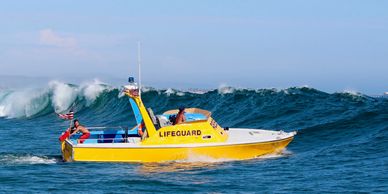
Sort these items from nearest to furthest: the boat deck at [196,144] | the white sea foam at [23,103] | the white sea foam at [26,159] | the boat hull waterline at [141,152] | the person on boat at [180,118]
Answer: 1. the boat hull waterline at [141,152]
2. the boat deck at [196,144]
3. the white sea foam at [26,159]
4. the person on boat at [180,118]
5. the white sea foam at [23,103]

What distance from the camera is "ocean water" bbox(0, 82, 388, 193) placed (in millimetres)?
14867

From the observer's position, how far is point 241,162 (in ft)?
59.2

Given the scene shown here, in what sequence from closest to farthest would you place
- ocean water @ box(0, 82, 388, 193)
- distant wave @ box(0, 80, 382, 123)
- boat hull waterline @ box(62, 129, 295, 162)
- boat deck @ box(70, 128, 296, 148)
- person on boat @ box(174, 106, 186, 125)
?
ocean water @ box(0, 82, 388, 193) → boat hull waterline @ box(62, 129, 295, 162) → boat deck @ box(70, 128, 296, 148) → person on boat @ box(174, 106, 186, 125) → distant wave @ box(0, 80, 382, 123)

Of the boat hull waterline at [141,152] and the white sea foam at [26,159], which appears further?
the white sea foam at [26,159]

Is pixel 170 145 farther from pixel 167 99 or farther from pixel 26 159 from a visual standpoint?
pixel 167 99

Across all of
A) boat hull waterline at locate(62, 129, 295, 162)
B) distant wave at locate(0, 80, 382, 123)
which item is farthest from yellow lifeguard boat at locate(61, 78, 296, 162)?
distant wave at locate(0, 80, 382, 123)

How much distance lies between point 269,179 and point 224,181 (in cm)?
109

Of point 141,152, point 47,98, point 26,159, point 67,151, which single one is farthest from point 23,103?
point 141,152

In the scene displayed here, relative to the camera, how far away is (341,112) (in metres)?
26.2

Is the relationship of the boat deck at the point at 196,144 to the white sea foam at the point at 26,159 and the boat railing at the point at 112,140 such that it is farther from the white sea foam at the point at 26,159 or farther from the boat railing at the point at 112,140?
the white sea foam at the point at 26,159

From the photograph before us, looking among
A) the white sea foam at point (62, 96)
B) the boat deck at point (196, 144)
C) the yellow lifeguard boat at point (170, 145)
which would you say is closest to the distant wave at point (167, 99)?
the white sea foam at point (62, 96)

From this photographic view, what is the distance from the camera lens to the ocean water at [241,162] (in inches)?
585

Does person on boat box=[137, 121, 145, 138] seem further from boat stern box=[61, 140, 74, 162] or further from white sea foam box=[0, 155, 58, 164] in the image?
white sea foam box=[0, 155, 58, 164]

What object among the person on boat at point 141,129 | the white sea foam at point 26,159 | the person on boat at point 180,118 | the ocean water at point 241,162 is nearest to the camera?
the ocean water at point 241,162
